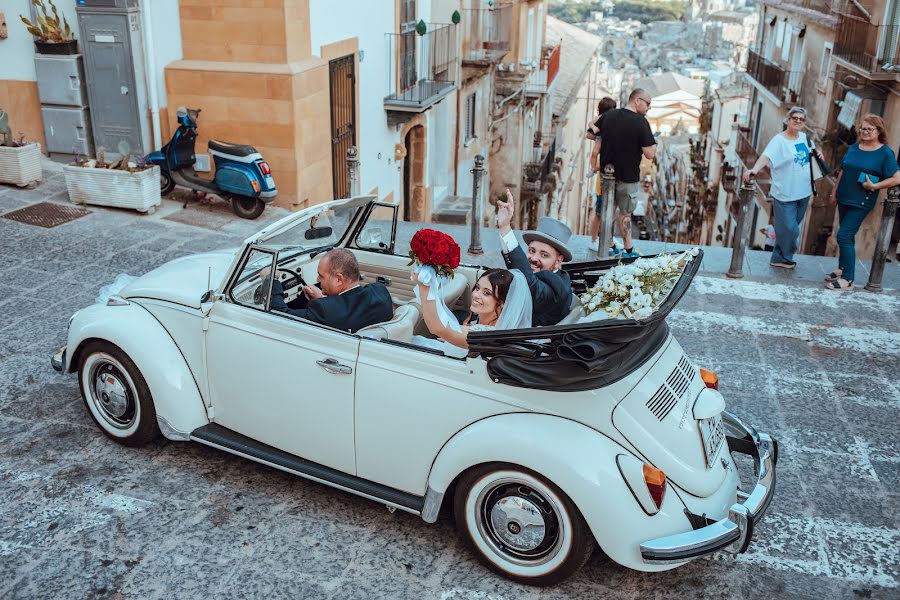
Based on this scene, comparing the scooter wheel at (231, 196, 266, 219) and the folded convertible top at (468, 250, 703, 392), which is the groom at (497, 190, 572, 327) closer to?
the folded convertible top at (468, 250, 703, 392)

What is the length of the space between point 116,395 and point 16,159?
6.60 m

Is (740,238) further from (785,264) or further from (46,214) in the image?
(46,214)

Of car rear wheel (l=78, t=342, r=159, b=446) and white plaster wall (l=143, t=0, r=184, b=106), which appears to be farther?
white plaster wall (l=143, t=0, r=184, b=106)

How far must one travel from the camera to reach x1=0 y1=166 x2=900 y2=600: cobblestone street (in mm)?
4141

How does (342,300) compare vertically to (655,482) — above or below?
above

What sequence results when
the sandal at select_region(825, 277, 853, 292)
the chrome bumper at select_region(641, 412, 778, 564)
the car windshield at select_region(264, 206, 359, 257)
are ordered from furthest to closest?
the sandal at select_region(825, 277, 853, 292)
the car windshield at select_region(264, 206, 359, 257)
the chrome bumper at select_region(641, 412, 778, 564)

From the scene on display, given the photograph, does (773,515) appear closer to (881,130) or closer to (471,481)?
(471,481)

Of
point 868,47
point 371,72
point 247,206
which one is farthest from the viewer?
point 868,47

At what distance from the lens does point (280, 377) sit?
4570 mm

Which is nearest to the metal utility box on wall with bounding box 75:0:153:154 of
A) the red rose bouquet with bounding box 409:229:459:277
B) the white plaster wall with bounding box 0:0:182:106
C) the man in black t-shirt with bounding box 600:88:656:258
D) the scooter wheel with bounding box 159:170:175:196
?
the white plaster wall with bounding box 0:0:182:106

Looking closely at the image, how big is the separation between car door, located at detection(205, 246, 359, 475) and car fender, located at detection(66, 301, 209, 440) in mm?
134

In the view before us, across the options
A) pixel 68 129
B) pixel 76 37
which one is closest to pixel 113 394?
pixel 68 129

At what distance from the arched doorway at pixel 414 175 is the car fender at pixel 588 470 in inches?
524

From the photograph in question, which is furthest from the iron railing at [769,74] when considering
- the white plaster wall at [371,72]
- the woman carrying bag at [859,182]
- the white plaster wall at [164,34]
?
the white plaster wall at [164,34]
